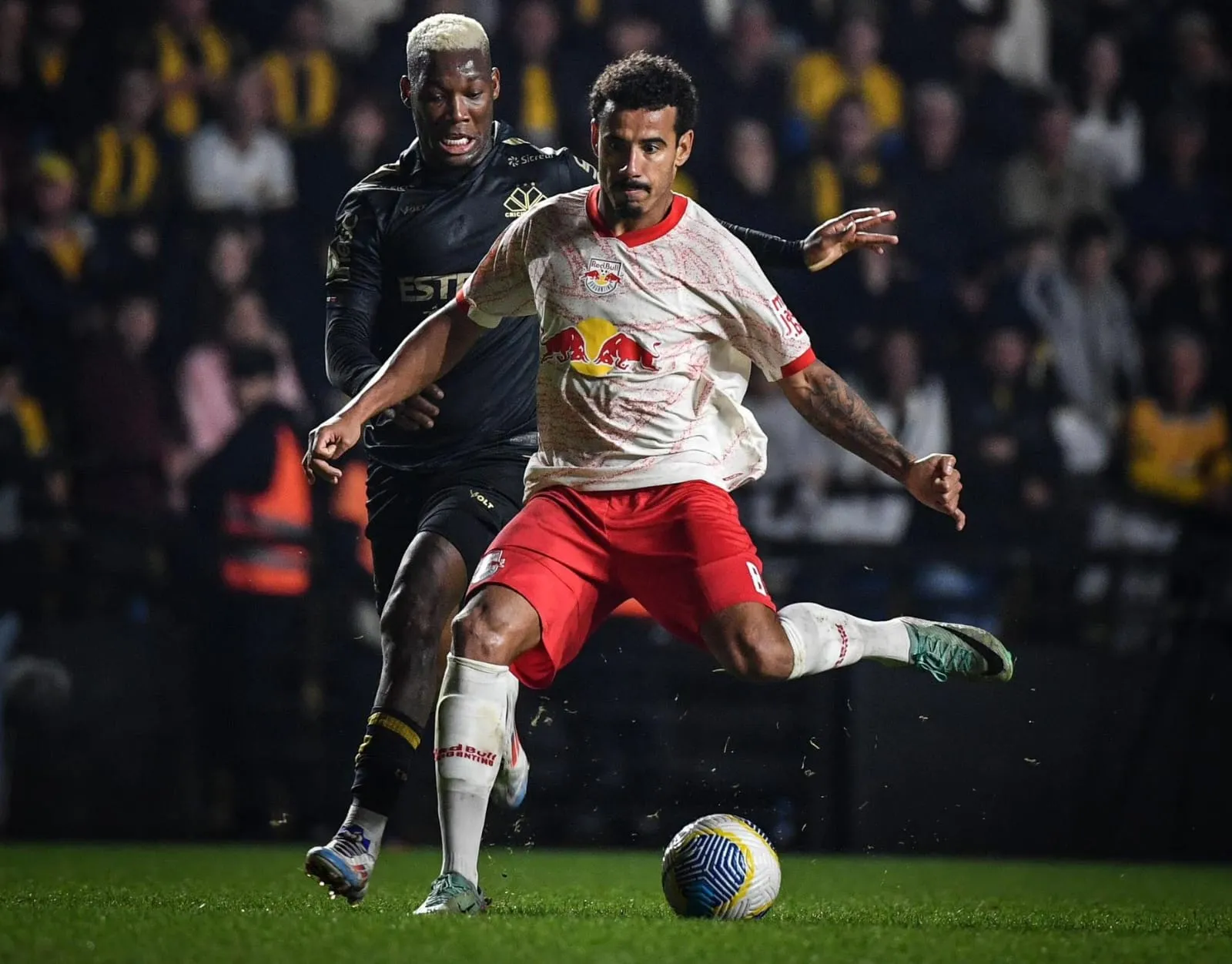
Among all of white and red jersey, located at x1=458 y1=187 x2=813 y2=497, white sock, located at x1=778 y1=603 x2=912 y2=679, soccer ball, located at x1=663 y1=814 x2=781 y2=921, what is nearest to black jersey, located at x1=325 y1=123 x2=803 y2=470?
white and red jersey, located at x1=458 y1=187 x2=813 y2=497

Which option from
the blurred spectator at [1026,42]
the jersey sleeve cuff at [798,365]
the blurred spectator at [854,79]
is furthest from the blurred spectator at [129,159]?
the jersey sleeve cuff at [798,365]

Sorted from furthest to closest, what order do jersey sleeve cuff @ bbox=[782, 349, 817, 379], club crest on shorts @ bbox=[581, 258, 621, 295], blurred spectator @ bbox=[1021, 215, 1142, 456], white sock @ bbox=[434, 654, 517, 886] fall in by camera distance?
blurred spectator @ bbox=[1021, 215, 1142, 456] < jersey sleeve cuff @ bbox=[782, 349, 817, 379] < club crest on shorts @ bbox=[581, 258, 621, 295] < white sock @ bbox=[434, 654, 517, 886]

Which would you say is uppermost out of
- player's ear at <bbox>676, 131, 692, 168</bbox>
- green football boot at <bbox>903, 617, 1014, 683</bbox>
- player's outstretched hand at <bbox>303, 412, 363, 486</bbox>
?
player's ear at <bbox>676, 131, 692, 168</bbox>

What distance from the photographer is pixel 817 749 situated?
898cm

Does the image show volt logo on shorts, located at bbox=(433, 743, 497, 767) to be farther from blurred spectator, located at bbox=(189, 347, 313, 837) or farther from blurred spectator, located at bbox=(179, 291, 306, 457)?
blurred spectator, located at bbox=(179, 291, 306, 457)

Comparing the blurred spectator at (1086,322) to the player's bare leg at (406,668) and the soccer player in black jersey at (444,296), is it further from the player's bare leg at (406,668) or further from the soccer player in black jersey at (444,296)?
the player's bare leg at (406,668)

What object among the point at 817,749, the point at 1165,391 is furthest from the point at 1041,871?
the point at 1165,391

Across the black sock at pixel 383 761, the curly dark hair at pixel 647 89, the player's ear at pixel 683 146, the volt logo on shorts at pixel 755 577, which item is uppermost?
the curly dark hair at pixel 647 89

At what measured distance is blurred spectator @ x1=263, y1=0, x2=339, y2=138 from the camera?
10.8 meters

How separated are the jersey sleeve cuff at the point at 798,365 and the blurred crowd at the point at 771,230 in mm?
3726

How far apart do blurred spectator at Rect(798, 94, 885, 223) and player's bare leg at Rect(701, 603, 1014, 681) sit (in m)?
5.44

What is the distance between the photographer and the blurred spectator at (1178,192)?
11109 mm

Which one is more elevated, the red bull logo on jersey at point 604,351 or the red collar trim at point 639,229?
the red collar trim at point 639,229

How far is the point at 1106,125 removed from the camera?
1138 cm
